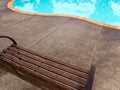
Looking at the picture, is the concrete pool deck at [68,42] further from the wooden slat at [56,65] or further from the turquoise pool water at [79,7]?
the turquoise pool water at [79,7]

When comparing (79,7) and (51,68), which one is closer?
(51,68)

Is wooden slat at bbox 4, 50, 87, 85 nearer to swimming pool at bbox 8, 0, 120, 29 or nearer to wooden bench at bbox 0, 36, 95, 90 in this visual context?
wooden bench at bbox 0, 36, 95, 90

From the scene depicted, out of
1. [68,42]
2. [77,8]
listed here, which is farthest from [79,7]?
[68,42]

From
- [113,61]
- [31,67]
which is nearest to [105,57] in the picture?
[113,61]

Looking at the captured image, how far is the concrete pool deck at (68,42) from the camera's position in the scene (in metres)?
3.58

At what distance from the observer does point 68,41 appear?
530 cm

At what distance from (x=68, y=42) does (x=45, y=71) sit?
2.57 metres

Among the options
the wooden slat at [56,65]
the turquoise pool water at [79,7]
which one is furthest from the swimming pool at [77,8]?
the wooden slat at [56,65]

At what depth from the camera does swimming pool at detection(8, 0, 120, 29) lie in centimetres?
1028

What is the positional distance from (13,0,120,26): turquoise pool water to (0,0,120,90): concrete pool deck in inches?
142

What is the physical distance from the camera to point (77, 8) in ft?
37.4

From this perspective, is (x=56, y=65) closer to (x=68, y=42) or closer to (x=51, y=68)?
(x=51, y=68)

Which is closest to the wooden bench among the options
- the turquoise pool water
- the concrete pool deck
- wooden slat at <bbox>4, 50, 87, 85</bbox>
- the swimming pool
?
wooden slat at <bbox>4, 50, 87, 85</bbox>

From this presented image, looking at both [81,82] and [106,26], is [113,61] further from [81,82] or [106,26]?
[106,26]
